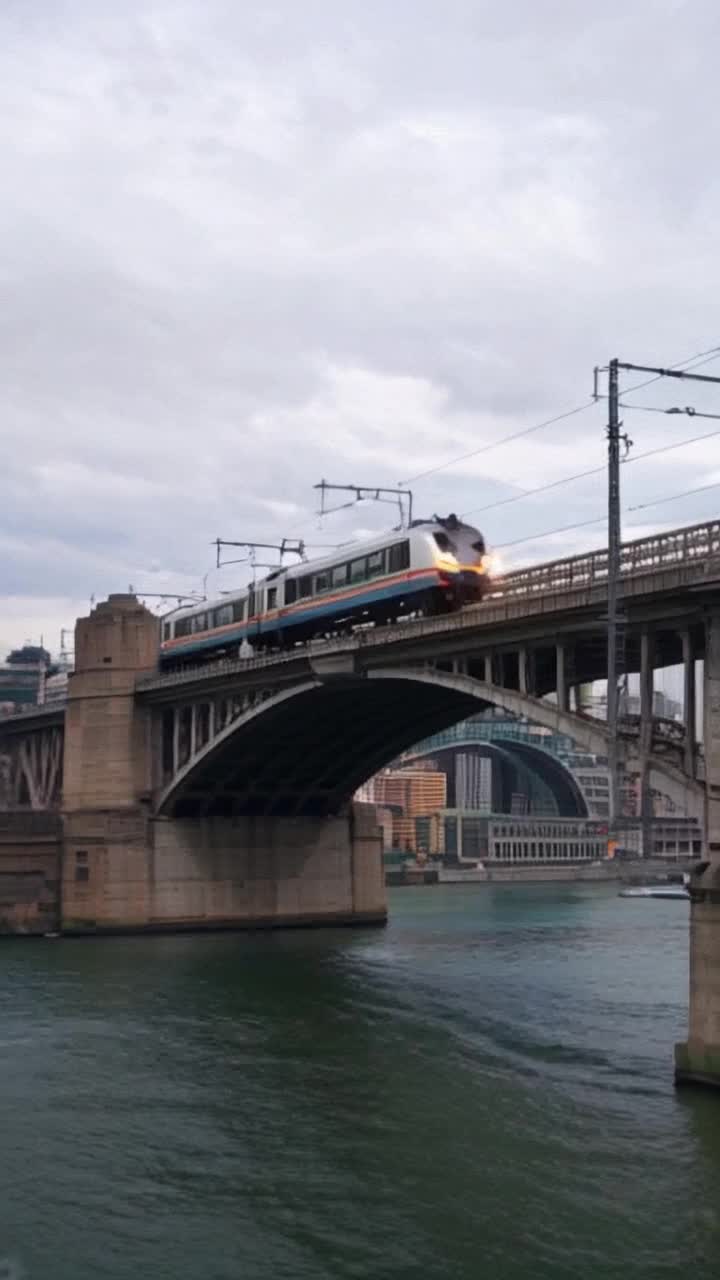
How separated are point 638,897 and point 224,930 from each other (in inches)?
2276

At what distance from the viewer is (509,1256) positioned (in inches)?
901

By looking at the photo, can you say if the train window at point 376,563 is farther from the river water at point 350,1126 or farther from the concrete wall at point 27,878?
the concrete wall at point 27,878

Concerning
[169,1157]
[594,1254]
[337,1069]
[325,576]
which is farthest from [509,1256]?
[325,576]

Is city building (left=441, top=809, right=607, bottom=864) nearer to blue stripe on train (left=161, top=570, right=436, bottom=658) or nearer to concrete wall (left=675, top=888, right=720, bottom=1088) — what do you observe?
blue stripe on train (left=161, top=570, right=436, bottom=658)

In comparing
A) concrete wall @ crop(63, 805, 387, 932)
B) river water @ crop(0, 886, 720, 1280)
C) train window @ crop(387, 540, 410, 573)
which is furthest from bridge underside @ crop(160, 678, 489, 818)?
river water @ crop(0, 886, 720, 1280)


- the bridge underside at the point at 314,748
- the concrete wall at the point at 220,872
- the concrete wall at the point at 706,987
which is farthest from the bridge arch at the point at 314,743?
the concrete wall at the point at 706,987

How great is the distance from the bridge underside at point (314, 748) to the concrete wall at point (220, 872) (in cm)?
118

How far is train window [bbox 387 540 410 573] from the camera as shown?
50844 millimetres

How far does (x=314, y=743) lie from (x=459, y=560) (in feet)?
73.0

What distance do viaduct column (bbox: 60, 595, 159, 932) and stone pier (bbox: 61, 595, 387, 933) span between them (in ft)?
0.17

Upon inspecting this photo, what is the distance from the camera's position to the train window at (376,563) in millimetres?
52325

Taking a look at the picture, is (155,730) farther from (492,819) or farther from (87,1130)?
(492,819)

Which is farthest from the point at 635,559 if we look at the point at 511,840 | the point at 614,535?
the point at 511,840

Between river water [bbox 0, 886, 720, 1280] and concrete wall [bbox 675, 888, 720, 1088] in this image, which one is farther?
concrete wall [bbox 675, 888, 720, 1088]
